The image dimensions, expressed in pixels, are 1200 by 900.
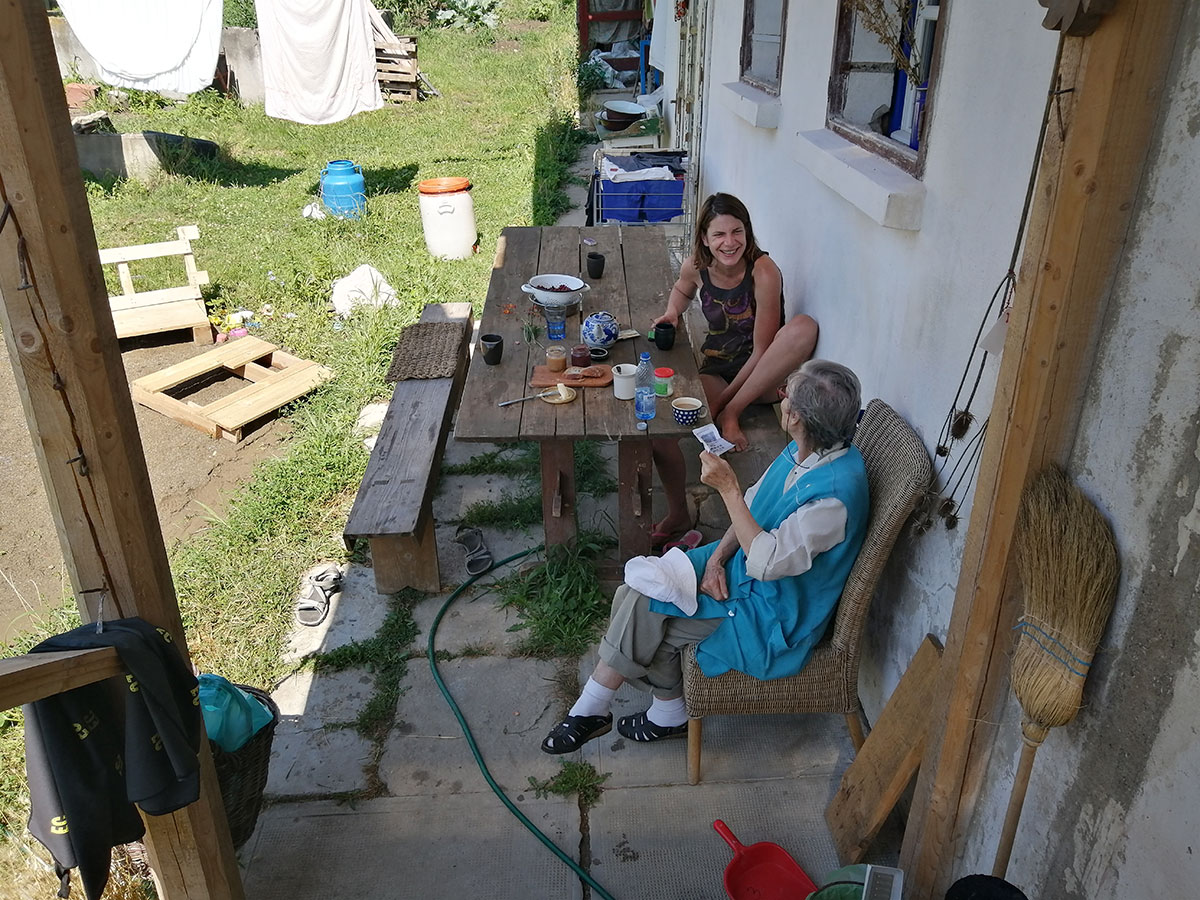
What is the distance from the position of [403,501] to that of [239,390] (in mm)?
2565

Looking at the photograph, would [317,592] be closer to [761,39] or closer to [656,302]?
[656,302]

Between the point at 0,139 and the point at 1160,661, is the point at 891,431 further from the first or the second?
the point at 0,139

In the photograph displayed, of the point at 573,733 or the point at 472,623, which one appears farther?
the point at 472,623

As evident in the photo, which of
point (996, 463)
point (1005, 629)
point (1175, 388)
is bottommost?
point (1005, 629)

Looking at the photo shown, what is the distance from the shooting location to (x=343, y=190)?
28.9 ft

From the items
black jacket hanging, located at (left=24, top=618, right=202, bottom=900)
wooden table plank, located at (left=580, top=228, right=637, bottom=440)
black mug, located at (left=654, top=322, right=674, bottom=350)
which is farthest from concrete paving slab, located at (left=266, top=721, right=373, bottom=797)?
black mug, located at (left=654, top=322, right=674, bottom=350)

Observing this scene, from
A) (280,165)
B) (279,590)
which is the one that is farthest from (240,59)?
(279,590)

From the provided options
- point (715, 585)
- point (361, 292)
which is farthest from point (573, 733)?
point (361, 292)

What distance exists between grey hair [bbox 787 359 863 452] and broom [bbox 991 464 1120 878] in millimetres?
833

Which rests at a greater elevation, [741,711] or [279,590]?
[741,711]

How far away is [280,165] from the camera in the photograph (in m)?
11.3

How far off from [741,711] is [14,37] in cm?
242

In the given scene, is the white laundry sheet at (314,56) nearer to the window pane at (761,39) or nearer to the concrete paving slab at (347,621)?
the window pane at (761,39)

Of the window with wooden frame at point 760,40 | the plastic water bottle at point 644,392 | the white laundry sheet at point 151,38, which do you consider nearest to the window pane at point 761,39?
the window with wooden frame at point 760,40
